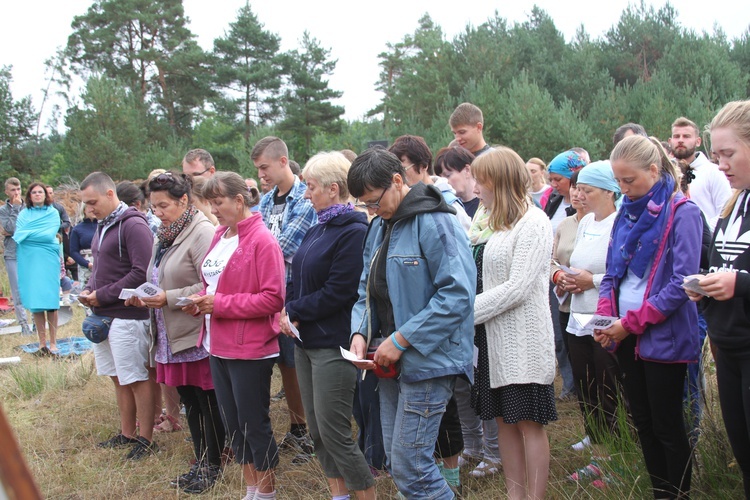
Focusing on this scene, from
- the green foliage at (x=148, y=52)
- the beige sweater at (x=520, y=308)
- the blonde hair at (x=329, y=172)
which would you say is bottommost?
the beige sweater at (x=520, y=308)

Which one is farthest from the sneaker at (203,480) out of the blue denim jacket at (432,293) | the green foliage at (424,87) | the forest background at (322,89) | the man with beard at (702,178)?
the green foliage at (424,87)

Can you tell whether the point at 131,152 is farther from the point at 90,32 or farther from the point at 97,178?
the point at 97,178

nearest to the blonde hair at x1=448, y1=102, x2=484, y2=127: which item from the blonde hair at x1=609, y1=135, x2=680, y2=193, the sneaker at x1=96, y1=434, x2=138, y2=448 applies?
the blonde hair at x1=609, y1=135, x2=680, y2=193

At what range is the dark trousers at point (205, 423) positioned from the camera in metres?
4.41

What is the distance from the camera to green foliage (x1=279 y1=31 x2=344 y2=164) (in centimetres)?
3042

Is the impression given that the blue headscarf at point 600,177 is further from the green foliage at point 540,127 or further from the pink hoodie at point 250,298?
the green foliage at point 540,127

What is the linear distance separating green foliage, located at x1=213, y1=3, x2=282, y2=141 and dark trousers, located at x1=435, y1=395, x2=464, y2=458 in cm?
2810

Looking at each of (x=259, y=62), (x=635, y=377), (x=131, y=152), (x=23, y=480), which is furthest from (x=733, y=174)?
(x=259, y=62)

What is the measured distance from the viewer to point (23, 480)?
0.67 metres

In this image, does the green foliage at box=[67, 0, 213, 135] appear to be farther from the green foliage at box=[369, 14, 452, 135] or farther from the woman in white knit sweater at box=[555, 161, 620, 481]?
the woman in white knit sweater at box=[555, 161, 620, 481]

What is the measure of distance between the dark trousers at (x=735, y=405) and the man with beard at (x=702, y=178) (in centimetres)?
248

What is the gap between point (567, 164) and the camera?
500cm

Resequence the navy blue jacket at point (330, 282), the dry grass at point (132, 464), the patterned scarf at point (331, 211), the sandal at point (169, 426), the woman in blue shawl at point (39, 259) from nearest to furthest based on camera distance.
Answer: the dry grass at point (132, 464), the navy blue jacket at point (330, 282), the patterned scarf at point (331, 211), the sandal at point (169, 426), the woman in blue shawl at point (39, 259)

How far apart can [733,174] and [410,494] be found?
6.14 feet
